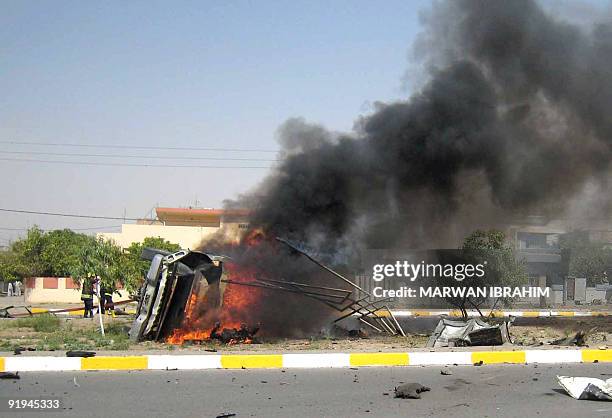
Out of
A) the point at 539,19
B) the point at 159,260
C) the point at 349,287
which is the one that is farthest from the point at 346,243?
the point at 539,19

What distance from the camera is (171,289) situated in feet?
33.6

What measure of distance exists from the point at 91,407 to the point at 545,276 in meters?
25.2

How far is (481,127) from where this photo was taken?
47.5 ft

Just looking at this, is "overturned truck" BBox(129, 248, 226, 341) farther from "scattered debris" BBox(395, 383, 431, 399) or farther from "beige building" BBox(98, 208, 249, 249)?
"scattered debris" BBox(395, 383, 431, 399)

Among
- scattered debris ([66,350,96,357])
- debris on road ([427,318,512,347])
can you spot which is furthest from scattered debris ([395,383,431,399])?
scattered debris ([66,350,96,357])

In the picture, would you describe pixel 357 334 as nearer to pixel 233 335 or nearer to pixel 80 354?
pixel 233 335

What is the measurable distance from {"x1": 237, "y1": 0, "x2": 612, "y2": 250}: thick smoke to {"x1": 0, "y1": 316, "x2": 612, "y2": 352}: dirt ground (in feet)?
8.68

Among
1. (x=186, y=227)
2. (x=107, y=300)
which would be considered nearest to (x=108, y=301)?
(x=107, y=300)

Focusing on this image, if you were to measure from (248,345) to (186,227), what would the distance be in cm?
2818

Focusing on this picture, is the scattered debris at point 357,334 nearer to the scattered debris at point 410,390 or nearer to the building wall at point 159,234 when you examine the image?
the scattered debris at point 410,390

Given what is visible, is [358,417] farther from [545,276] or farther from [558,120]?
[545,276]

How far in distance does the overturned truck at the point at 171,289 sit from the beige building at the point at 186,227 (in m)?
2.27

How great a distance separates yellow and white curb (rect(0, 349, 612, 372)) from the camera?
833cm

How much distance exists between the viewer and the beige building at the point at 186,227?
13.6 m
